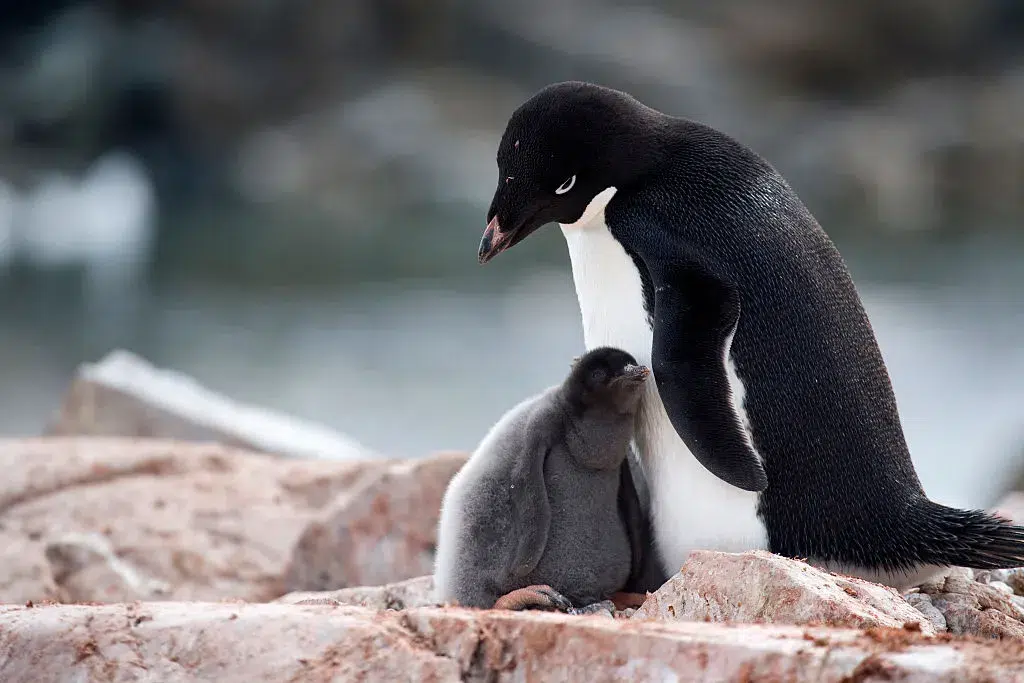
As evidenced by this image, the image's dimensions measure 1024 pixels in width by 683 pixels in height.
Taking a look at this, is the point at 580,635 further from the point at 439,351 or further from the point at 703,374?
the point at 439,351

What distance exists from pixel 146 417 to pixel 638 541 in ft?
10.3

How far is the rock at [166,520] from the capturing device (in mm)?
2920

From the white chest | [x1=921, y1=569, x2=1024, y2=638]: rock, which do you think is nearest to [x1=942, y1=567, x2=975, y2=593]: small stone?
[x1=921, y1=569, x2=1024, y2=638]: rock

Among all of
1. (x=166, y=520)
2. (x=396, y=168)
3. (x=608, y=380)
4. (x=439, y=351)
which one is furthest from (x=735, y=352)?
(x=396, y=168)

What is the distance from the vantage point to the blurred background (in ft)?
27.4

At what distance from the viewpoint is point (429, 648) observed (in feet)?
4.19

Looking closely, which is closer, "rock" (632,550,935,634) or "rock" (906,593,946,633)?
"rock" (632,550,935,634)

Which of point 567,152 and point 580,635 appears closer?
point 580,635

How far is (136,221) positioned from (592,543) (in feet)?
43.4

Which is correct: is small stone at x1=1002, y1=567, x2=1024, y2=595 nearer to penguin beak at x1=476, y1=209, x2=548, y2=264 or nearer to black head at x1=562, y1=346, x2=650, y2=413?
black head at x1=562, y1=346, x2=650, y2=413

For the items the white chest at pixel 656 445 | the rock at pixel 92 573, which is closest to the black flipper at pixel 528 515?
the white chest at pixel 656 445

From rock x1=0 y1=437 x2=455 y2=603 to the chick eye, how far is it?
3.80 ft

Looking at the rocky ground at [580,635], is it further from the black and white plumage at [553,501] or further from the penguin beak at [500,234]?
the penguin beak at [500,234]

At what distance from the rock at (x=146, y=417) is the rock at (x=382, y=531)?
5.46 ft
